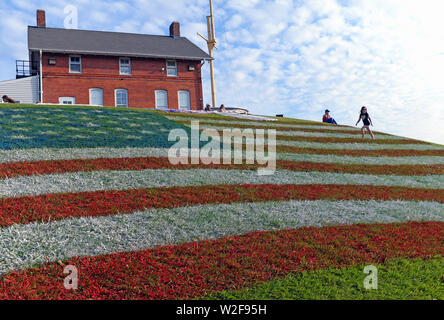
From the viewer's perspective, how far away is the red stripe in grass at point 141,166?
39.4 feet

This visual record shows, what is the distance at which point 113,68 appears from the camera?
40.2m

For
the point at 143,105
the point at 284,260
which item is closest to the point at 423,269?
the point at 284,260

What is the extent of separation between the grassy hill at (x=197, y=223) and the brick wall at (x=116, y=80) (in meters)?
22.3

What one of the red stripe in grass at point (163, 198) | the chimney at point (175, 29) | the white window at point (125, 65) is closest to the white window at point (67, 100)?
the white window at point (125, 65)

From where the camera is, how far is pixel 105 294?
5883 mm

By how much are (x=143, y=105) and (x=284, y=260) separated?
121ft

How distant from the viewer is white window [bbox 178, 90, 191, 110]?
141ft

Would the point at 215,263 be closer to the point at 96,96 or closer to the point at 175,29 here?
the point at 96,96

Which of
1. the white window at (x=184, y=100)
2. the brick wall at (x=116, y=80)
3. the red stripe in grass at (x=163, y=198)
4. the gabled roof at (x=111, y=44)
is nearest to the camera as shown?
the red stripe in grass at (x=163, y=198)

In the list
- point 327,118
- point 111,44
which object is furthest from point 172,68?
point 327,118

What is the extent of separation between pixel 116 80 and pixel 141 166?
30.2 meters

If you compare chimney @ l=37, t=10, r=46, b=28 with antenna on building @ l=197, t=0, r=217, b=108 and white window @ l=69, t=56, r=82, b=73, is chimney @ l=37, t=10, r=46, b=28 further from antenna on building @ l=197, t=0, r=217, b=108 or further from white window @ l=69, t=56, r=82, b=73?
antenna on building @ l=197, t=0, r=217, b=108

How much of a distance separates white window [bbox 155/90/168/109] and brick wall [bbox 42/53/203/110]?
15.8 inches

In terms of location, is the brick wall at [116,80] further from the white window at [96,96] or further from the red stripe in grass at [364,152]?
the red stripe in grass at [364,152]
